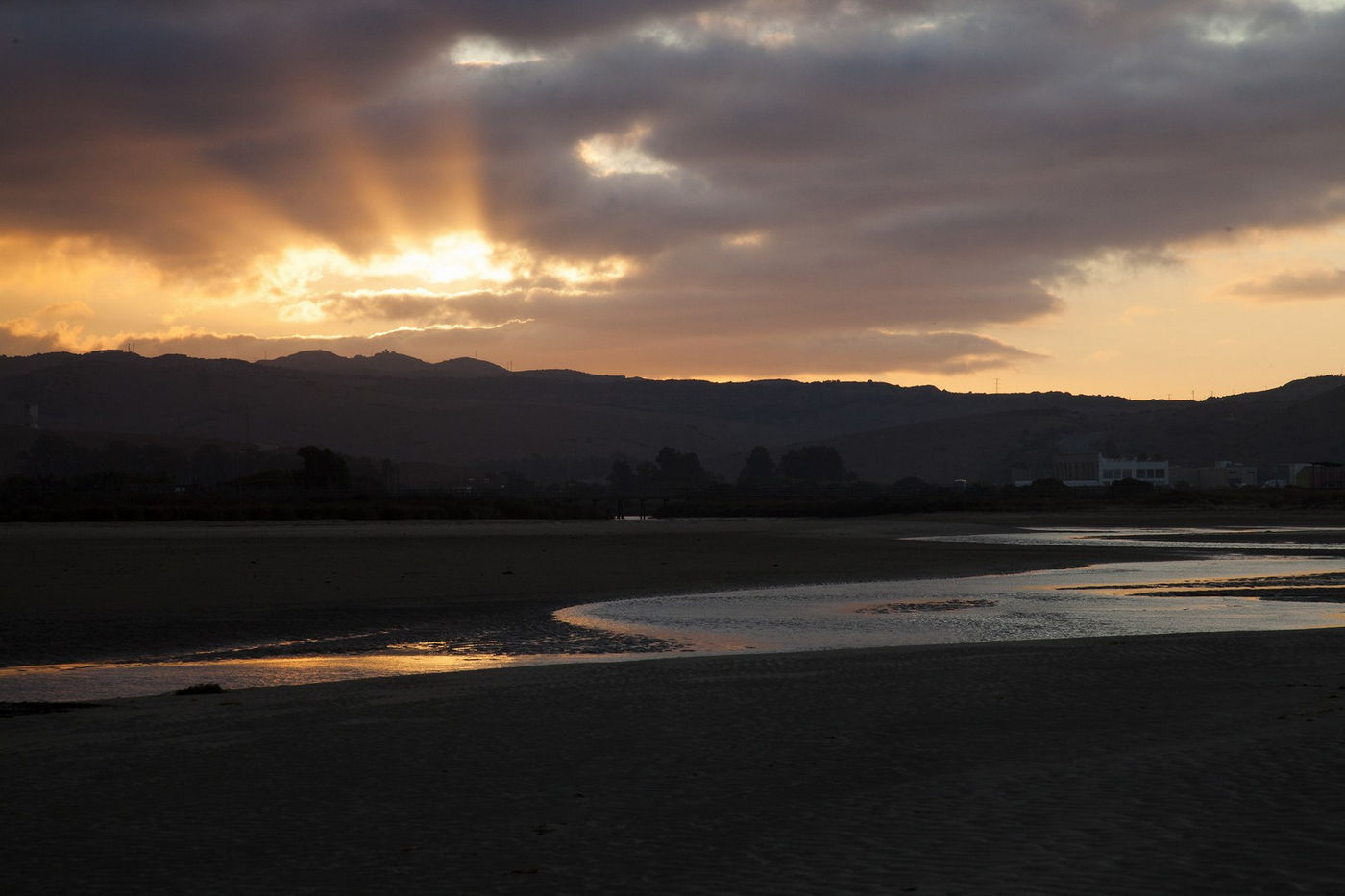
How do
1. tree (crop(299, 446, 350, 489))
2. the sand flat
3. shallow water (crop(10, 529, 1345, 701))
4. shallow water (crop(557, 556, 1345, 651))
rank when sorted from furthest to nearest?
1. tree (crop(299, 446, 350, 489))
2. shallow water (crop(557, 556, 1345, 651))
3. shallow water (crop(10, 529, 1345, 701))
4. the sand flat

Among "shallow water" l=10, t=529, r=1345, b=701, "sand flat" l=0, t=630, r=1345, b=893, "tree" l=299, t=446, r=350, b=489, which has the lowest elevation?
"shallow water" l=10, t=529, r=1345, b=701

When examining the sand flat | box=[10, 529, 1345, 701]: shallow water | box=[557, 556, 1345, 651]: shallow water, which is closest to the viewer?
the sand flat

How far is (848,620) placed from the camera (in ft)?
78.1

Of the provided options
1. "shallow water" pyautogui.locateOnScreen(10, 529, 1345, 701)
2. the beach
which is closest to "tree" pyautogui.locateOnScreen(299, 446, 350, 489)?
"shallow water" pyautogui.locateOnScreen(10, 529, 1345, 701)

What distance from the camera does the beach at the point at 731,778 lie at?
729 cm

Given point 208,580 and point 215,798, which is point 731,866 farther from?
point 208,580

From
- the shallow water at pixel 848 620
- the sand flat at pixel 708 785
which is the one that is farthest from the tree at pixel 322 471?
the sand flat at pixel 708 785

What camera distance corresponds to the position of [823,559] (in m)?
41.8

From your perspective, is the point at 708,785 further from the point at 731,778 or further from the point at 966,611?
the point at 966,611

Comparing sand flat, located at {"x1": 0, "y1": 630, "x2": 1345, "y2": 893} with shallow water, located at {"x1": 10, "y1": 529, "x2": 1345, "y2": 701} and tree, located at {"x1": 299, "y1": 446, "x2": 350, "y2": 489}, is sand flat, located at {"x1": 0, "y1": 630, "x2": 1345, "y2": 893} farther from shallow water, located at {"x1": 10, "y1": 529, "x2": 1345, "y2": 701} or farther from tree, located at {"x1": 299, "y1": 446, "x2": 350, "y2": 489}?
tree, located at {"x1": 299, "y1": 446, "x2": 350, "y2": 489}

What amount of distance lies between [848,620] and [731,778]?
14202 mm

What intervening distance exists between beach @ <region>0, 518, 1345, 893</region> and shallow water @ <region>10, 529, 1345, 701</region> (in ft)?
7.14

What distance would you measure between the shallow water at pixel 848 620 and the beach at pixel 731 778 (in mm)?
2177

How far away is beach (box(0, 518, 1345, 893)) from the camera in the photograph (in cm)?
729
